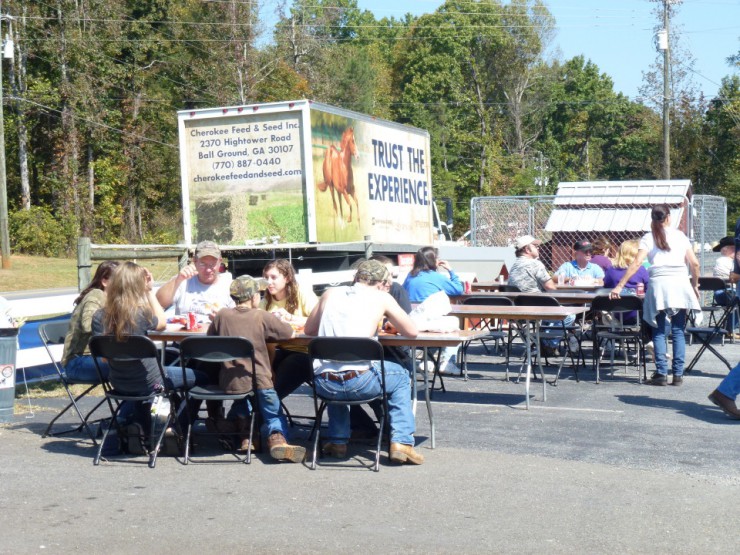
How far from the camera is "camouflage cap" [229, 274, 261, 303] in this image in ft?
24.7

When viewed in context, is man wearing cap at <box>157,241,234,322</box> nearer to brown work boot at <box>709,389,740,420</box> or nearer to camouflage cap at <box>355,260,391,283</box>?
camouflage cap at <box>355,260,391,283</box>

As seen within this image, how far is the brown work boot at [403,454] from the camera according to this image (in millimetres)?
7156

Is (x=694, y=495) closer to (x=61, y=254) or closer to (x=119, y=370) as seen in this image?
(x=119, y=370)

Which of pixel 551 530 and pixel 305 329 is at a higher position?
pixel 305 329

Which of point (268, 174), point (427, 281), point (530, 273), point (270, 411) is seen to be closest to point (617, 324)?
point (530, 273)

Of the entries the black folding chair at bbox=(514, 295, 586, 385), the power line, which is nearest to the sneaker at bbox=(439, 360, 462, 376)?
the black folding chair at bbox=(514, 295, 586, 385)

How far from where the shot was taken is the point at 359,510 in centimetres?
606

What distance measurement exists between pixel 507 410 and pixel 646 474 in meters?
2.66

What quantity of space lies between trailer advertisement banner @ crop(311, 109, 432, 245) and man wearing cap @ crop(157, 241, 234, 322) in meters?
7.05

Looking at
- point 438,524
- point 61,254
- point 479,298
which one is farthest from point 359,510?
point 61,254

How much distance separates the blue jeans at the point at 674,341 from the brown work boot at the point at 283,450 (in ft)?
15.6

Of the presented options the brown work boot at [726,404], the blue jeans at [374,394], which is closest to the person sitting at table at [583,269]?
the brown work boot at [726,404]

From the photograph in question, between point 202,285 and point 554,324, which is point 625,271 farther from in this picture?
point 202,285

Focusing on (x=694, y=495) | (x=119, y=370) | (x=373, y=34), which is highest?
(x=373, y=34)
